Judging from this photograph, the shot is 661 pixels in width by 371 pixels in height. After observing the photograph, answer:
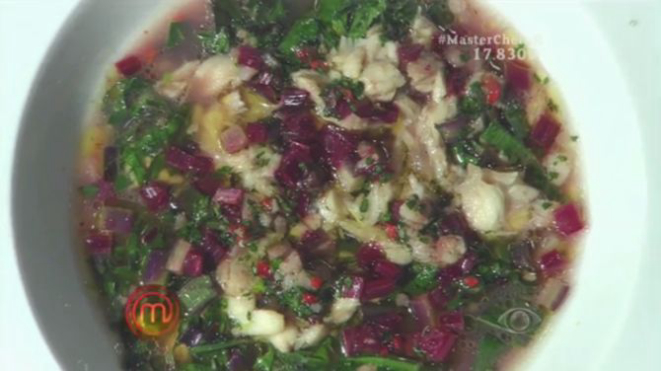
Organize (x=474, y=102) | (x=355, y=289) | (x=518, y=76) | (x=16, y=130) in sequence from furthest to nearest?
(x=518, y=76)
(x=474, y=102)
(x=355, y=289)
(x=16, y=130)

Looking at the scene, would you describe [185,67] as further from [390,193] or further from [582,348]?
[582,348]

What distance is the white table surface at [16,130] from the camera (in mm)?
2223

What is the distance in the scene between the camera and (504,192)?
99.5 inches

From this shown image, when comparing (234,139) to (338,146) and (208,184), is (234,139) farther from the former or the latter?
(338,146)

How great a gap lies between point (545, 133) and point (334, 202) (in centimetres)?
78

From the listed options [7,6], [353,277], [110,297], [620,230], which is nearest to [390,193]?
[353,277]

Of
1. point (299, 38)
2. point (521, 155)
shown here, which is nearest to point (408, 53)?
point (299, 38)

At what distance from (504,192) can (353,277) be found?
1.89ft

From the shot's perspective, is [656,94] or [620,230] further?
[620,230]

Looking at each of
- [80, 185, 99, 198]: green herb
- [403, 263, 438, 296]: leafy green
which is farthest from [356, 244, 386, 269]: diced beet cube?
[80, 185, 99, 198]: green herb

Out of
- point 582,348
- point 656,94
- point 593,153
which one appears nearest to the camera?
point 656,94

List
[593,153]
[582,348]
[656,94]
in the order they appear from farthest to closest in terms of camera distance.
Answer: [593,153] → [582,348] → [656,94]

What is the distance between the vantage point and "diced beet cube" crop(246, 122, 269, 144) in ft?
8.38

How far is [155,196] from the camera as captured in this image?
8.49 ft
